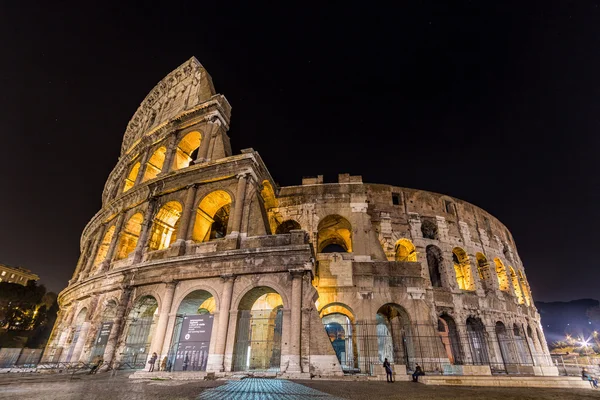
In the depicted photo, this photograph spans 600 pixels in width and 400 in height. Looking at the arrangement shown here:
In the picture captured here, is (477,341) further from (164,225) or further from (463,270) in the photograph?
(164,225)

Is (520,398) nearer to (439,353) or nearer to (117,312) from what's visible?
(439,353)

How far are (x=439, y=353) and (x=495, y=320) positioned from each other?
7.55m

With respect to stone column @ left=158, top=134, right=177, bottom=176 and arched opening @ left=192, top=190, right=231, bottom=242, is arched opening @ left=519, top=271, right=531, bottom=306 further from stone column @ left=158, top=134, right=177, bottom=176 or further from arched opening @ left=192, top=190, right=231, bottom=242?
stone column @ left=158, top=134, right=177, bottom=176

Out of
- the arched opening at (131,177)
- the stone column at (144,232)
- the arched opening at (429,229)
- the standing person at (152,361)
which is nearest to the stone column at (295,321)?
the standing person at (152,361)

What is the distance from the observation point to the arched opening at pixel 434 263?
1884 centimetres

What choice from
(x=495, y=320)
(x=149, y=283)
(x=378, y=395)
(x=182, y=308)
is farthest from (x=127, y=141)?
(x=495, y=320)

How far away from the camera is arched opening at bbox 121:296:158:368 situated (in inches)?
512

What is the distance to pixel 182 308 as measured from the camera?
12.6m

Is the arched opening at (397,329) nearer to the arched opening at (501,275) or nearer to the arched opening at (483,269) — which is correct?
the arched opening at (483,269)

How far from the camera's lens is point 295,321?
35.2ft

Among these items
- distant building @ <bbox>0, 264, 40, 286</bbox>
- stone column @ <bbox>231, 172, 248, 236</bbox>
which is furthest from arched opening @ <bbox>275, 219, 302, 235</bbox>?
distant building @ <bbox>0, 264, 40, 286</bbox>

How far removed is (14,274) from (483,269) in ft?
291

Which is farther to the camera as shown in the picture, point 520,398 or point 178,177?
point 178,177

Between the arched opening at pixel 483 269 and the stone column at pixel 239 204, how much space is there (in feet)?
55.6
